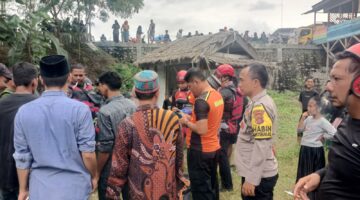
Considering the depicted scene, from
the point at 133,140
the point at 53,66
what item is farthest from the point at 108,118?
the point at 53,66

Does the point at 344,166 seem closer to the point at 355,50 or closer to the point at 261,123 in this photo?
the point at 355,50

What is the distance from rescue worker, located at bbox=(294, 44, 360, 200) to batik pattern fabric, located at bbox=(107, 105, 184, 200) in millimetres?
1275

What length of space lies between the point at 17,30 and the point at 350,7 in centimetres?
2004

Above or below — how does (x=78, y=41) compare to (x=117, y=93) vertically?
above

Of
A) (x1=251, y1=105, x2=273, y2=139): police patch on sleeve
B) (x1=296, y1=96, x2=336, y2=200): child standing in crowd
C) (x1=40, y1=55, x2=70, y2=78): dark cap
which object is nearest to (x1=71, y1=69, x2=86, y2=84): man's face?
(x1=40, y1=55, x2=70, y2=78): dark cap

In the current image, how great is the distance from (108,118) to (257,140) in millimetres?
1447

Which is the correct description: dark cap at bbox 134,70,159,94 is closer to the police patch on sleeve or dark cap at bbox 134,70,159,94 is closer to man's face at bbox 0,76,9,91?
the police patch on sleeve

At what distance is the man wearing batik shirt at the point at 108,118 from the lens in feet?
10.7

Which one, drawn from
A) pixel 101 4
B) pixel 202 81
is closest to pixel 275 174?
pixel 202 81

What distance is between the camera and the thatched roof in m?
10.7

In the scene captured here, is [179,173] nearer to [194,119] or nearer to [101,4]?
[194,119]

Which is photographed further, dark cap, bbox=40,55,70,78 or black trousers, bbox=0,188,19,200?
black trousers, bbox=0,188,19,200

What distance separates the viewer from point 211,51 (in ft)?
36.4

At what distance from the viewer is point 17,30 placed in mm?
7410
